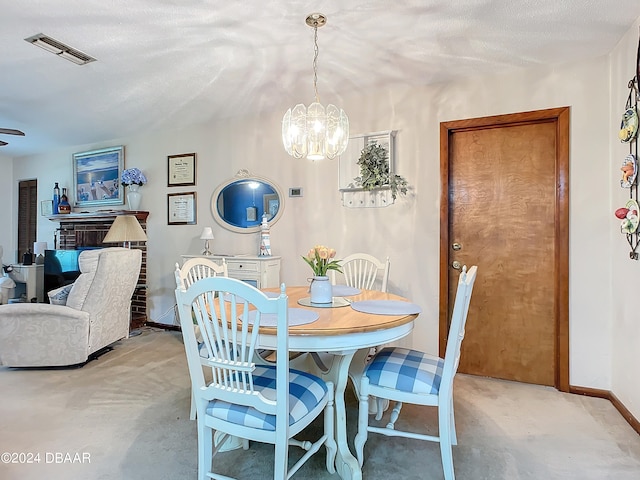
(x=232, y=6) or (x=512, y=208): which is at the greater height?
(x=232, y=6)

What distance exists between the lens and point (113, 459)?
5.87 feet

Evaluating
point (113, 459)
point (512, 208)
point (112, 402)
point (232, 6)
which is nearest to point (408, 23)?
point (232, 6)

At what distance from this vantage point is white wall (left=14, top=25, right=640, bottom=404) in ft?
8.11

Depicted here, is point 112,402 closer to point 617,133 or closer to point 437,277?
point 437,277

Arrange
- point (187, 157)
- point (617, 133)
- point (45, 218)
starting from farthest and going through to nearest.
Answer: point (45, 218) → point (187, 157) → point (617, 133)

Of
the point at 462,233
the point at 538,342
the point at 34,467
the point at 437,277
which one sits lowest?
the point at 34,467

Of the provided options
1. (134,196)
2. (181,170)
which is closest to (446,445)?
(181,170)

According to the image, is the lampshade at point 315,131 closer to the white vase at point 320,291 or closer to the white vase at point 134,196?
the white vase at point 320,291

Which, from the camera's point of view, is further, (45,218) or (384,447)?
(45,218)

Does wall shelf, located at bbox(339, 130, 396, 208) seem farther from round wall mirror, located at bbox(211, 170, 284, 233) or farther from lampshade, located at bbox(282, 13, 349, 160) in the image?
lampshade, located at bbox(282, 13, 349, 160)

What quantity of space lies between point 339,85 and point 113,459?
Result: 9.19 feet

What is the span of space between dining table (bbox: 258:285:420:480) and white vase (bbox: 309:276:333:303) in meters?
0.03

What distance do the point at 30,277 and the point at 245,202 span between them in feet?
10.9

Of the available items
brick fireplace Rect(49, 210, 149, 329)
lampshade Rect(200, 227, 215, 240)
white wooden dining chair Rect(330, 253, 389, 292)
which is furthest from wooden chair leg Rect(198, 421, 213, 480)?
brick fireplace Rect(49, 210, 149, 329)
